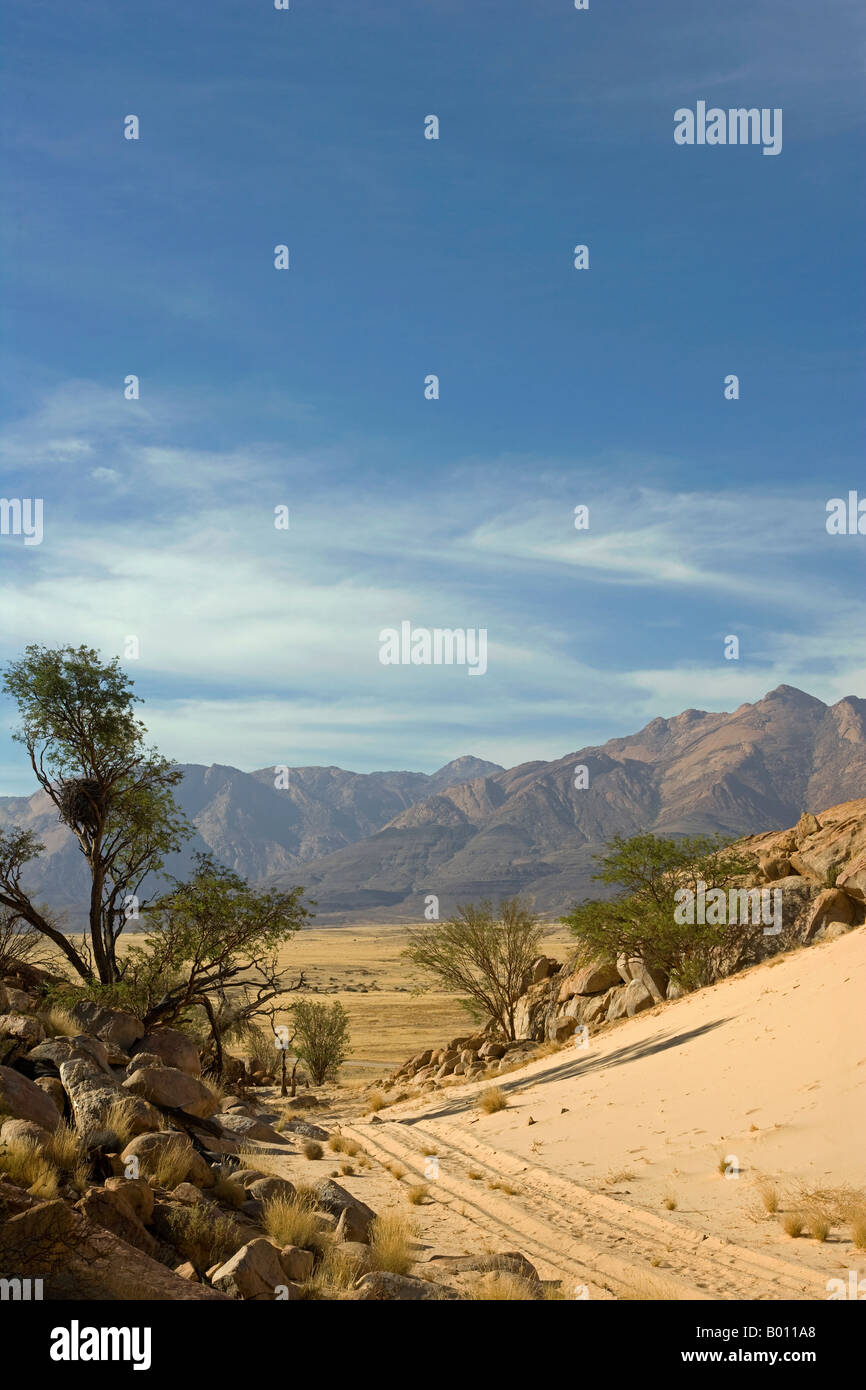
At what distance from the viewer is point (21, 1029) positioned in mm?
12578

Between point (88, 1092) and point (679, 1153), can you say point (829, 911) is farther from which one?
point (88, 1092)

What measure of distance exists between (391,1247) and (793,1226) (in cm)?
497

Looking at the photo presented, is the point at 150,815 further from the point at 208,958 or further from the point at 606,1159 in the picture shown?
the point at 606,1159

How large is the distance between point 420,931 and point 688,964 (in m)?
13.8

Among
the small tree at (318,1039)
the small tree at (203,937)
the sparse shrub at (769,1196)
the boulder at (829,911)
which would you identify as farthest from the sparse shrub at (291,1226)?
the small tree at (318,1039)

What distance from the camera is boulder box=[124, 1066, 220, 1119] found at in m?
13.0

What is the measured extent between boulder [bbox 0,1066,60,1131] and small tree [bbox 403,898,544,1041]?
1126 inches

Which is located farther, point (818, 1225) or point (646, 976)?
point (646, 976)

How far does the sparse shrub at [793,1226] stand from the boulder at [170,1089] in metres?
8.27

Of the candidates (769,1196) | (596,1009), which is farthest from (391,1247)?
(596,1009)

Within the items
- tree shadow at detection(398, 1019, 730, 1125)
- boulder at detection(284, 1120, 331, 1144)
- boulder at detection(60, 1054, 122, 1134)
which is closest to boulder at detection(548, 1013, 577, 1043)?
tree shadow at detection(398, 1019, 730, 1125)

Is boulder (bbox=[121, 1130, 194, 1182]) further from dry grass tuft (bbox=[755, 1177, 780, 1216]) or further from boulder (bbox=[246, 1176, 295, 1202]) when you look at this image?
dry grass tuft (bbox=[755, 1177, 780, 1216])

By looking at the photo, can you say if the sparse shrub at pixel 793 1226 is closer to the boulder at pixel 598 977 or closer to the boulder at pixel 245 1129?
the boulder at pixel 245 1129

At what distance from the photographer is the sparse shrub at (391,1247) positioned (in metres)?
9.67
